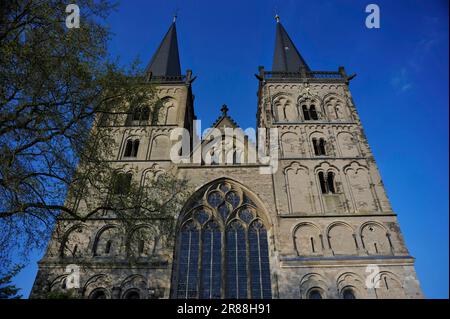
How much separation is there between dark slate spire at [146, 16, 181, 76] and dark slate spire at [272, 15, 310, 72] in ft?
26.2

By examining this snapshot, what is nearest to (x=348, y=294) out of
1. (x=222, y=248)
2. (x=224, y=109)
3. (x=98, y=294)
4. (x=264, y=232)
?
(x=264, y=232)

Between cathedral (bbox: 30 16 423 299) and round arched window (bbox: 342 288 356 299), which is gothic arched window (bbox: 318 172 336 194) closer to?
cathedral (bbox: 30 16 423 299)

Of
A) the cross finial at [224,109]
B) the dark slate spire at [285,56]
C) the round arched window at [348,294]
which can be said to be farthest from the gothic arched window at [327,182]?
the dark slate spire at [285,56]

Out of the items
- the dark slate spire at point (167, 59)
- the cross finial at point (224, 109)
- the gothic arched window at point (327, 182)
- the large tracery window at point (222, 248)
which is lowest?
the large tracery window at point (222, 248)

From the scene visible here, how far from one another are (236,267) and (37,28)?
36.1 ft

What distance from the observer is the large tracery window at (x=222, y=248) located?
13344 millimetres

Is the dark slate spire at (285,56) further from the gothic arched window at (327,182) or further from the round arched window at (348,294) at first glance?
the round arched window at (348,294)

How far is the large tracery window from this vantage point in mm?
13344

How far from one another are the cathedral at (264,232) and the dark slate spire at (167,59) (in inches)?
240

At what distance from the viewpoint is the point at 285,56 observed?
2617cm

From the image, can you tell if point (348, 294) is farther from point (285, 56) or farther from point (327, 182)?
Result: point (285, 56)

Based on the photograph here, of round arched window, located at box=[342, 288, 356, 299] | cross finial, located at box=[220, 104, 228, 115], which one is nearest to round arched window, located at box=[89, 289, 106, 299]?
round arched window, located at box=[342, 288, 356, 299]

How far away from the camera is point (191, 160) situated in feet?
58.0

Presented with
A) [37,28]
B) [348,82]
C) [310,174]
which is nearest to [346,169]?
[310,174]
